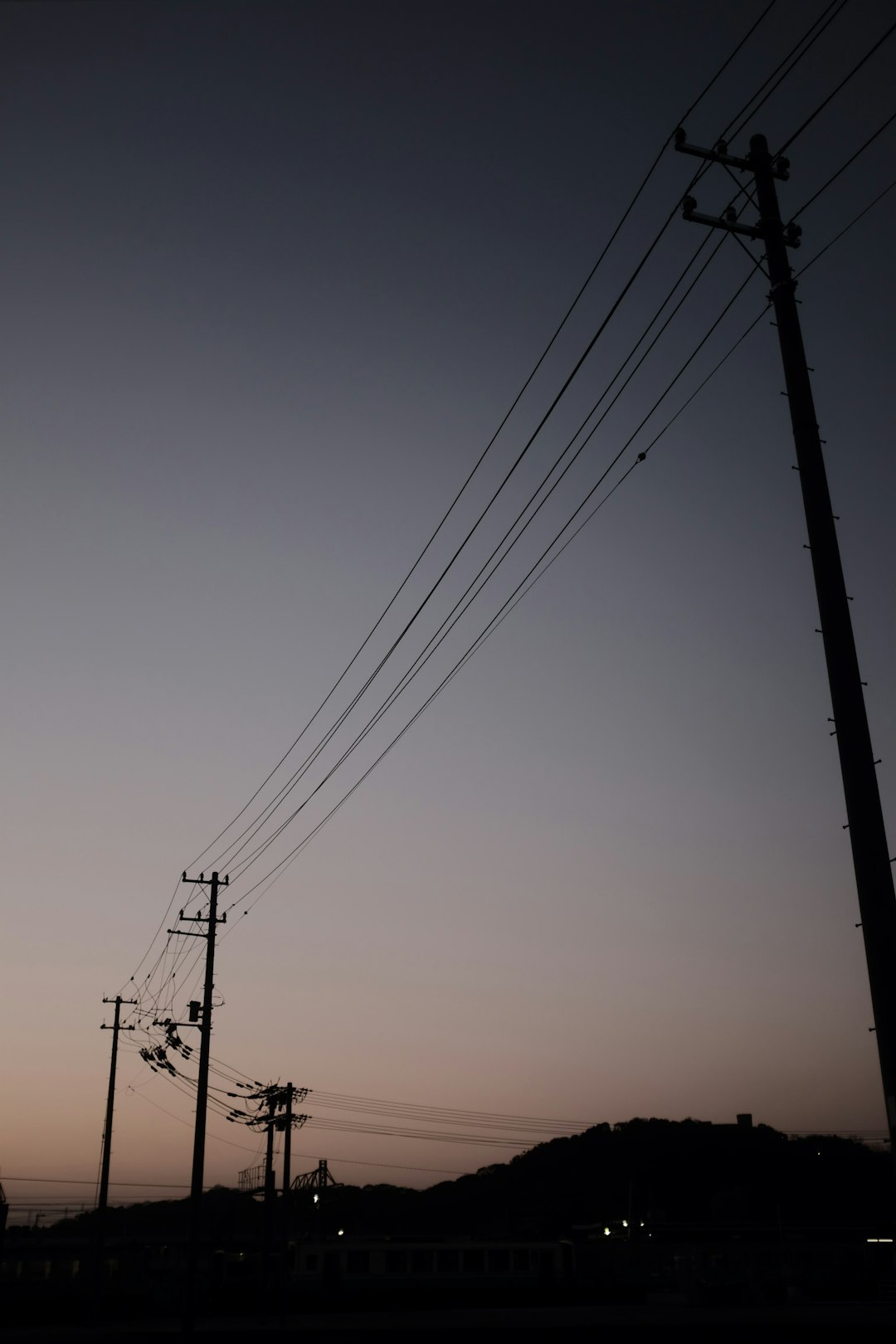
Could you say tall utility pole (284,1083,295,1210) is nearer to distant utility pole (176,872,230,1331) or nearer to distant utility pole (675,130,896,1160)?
distant utility pole (176,872,230,1331)

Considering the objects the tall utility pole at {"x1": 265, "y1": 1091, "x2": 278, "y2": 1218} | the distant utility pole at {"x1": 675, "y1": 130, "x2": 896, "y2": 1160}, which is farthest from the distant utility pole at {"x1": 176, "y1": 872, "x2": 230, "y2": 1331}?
the distant utility pole at {"x1": 675, "y1": 130, "x2": 896, "y2": 1160}

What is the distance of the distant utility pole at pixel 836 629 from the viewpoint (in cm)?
915

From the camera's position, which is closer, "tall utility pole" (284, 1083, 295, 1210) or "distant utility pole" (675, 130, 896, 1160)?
"distant utility pole" (675, 130, 896, 1160)

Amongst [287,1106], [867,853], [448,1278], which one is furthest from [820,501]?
[448,1278]

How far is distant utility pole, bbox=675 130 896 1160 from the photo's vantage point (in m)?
9.15

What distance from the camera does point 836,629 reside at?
33.5 ft

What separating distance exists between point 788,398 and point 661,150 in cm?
364

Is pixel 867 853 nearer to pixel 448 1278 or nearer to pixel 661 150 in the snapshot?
pixel 661 150

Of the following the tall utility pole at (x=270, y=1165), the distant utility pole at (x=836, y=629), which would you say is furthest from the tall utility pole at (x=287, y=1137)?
the distant utility pole at (x=836, y=629)

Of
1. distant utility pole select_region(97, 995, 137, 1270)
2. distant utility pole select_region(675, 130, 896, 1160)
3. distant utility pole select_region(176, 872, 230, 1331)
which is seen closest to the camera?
distant utility pole select_region(675, 130, 896, 1160)

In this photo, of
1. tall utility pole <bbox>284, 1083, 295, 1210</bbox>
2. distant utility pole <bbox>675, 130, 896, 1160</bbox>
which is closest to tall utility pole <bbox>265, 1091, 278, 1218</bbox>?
tall utility pole <bbox>284, 1083, 295, 1210</bbox>

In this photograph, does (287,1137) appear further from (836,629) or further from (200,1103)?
(836,629)

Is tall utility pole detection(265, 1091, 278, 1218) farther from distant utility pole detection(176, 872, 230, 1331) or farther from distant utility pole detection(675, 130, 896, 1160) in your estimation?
distant utility pole detection(675, 130, 896, 1160)

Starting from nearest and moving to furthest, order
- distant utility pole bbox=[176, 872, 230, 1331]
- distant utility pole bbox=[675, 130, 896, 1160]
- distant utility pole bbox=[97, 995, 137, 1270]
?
distant utility pole bbox=[675, 130, 896, 1160] → distant utility pole bbox=[176, 872, 230, 1331] → distant utility pole bbox=[97, 995, 137, 1270]
